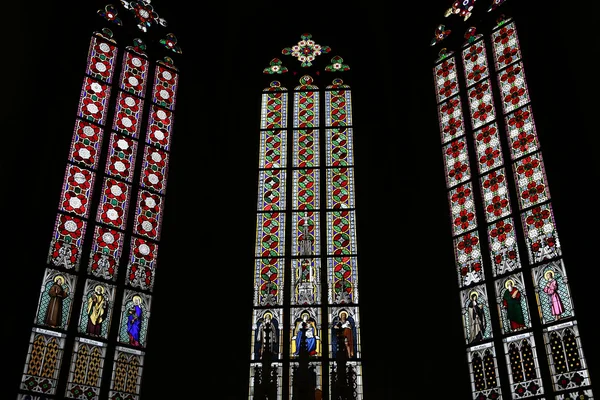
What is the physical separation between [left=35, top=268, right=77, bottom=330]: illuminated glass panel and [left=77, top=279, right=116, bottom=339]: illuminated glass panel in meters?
0.19

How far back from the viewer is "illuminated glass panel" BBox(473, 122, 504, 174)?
11812 mm

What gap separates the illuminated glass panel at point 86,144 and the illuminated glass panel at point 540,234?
5.89 metres

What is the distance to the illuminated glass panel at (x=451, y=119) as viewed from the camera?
12.6m

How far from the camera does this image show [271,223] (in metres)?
12.6

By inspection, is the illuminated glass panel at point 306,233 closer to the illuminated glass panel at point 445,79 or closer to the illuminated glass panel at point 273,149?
the illuminated glass panel at point 273,149

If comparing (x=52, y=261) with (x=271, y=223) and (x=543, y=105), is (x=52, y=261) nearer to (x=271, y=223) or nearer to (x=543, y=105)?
(x=271, y=223)

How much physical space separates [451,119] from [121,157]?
488 centimetres

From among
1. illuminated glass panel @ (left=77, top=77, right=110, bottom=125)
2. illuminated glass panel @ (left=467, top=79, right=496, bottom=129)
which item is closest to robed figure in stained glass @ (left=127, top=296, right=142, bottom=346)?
illuminated glass panel @ (left=77, top=77, right=110, bottom=125)

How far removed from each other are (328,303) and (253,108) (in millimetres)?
3868

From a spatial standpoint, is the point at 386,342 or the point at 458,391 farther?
the point at 386,342

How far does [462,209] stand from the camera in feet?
38.8

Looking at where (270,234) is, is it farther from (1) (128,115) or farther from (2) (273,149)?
(1) (128,115)

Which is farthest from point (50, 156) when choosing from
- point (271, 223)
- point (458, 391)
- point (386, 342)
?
point (458, 391)

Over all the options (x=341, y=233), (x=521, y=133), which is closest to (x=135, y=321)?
(x=341, y=233)
